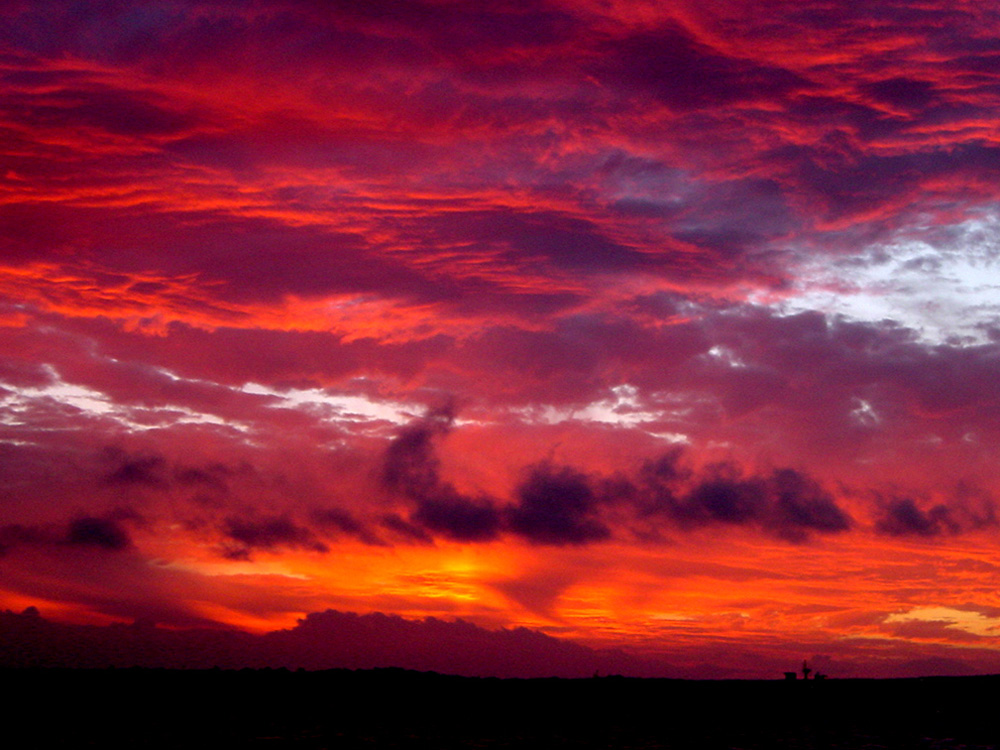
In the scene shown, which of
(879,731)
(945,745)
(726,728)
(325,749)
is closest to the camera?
(325,749)

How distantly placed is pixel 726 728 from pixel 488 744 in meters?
48.0

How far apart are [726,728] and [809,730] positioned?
12971 millimetres

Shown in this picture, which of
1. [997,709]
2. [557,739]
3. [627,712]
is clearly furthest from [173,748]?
[997,709]

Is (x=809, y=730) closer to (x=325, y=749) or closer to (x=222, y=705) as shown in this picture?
(x=325, y=749)

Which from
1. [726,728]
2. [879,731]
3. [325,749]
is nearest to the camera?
[325,749]

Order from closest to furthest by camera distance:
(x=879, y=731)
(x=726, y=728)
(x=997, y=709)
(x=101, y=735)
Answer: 1. (x=101, y=735)
2. (x=879, y=731)
3. (x=726, y=728)
4. (x=997, y=709)

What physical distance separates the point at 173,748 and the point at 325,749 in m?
16.7

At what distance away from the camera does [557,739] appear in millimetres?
113438

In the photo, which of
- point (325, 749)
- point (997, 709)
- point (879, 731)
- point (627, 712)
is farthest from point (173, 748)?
point (997, 709)

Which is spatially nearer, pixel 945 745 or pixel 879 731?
pixel 945 745

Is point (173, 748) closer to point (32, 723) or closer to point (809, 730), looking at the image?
point (32, 723)

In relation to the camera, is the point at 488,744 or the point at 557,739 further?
the point at 557,739

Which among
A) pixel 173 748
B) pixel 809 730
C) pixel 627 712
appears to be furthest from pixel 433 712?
pixel 173 748

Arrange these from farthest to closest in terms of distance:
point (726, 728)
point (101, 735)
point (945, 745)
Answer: point (726, 728), point (101, 735), point (945, 745)
